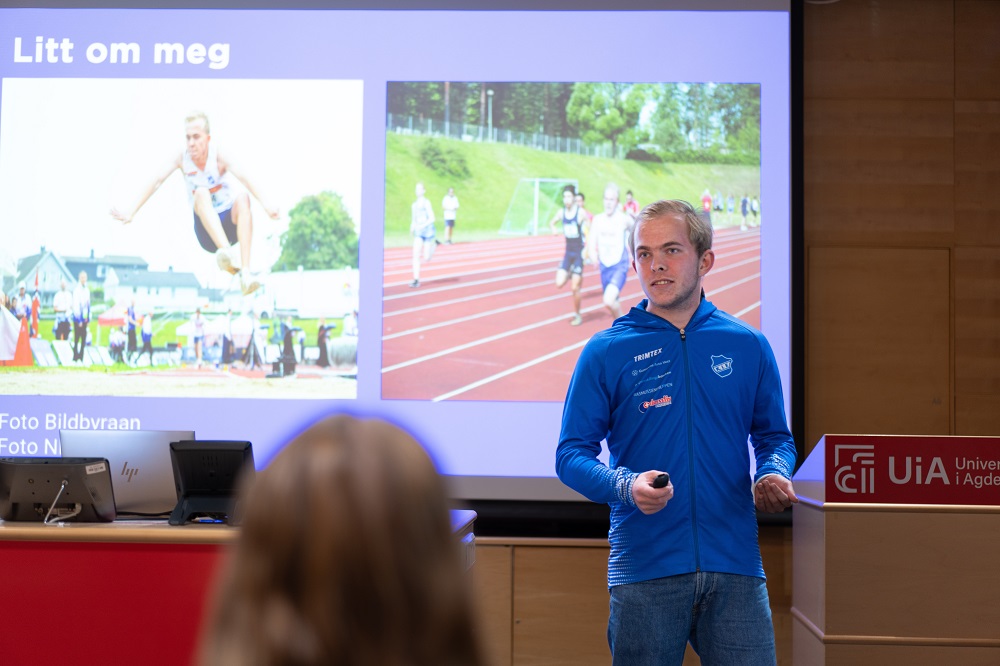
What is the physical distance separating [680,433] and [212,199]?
10.3ft

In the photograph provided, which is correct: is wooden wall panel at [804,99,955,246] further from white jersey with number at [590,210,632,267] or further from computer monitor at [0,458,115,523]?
computer monitor at [0,458,115,523]

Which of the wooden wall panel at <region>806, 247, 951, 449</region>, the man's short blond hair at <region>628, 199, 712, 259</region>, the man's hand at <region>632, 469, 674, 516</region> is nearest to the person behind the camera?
the man's hand at <region>632, 469, 674, 516</region>

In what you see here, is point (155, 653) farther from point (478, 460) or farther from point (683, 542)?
point (478, 460)

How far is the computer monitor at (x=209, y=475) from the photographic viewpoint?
3.12m

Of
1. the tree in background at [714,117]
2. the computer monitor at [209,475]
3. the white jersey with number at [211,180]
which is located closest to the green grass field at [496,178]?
the tree in background at [714,117]

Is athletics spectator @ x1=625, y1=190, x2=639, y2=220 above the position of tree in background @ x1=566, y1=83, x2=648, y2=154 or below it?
below

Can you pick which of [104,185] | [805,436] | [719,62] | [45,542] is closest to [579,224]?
[719,62]

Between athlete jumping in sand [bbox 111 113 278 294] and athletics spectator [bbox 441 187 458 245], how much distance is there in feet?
3.03

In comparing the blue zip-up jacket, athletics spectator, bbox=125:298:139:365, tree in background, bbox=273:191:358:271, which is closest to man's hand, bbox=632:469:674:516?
the blue zip-up jacket

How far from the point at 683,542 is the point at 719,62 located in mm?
3022

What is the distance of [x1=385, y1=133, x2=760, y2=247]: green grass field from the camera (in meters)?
4.75

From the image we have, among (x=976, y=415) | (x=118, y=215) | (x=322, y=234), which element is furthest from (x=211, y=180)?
(x=976, y=415)

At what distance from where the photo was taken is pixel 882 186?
4914 mm

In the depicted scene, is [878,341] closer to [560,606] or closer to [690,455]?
[560,606]
